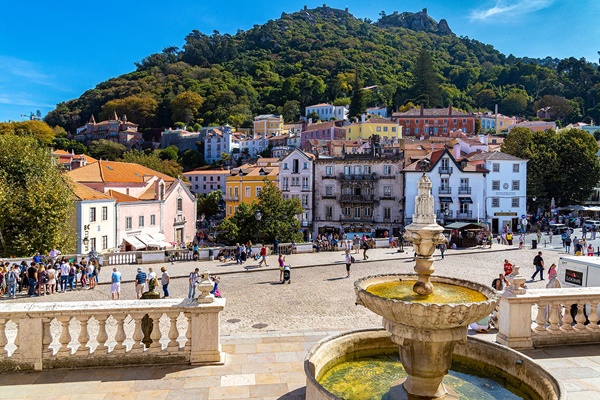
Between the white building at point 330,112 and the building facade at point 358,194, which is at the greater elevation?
the white building at point 330,112

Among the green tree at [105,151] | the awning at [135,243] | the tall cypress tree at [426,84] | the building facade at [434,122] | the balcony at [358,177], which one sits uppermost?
the tall cypress tree at [426,84]

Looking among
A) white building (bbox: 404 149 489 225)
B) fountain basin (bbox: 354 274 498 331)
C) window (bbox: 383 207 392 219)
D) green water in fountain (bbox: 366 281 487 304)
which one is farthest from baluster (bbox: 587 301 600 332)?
window (bbox: 383 207 392 219)

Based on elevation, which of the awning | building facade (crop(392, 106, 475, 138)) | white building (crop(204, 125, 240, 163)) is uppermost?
building facade (crop(392, 106, 475, 138))

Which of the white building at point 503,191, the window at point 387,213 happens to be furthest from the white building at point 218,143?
the white building at point 503,191

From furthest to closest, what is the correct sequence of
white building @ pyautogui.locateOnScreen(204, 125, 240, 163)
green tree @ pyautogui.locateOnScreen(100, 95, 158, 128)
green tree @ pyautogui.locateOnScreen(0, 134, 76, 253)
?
1. green tree @ pyautogui.locateOnScreen(100, 95, 158, 128)
2. white building @ pyautogui.locateOnScreen(204, 125, 240, 163)
3. green tree @ pyautogui.locateOnScreen(0, 134, 76, 253)

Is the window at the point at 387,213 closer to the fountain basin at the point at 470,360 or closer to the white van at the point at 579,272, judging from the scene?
the white van at the point at 579,272

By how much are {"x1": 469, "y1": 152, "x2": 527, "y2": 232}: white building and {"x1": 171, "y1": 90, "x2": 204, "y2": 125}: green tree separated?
107 metres

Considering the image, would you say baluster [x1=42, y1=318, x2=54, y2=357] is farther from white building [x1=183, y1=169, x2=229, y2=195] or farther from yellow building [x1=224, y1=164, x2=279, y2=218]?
white building [x1=183, y1=169, x2=229, y2=195]

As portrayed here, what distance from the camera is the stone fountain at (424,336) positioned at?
4.80 meters

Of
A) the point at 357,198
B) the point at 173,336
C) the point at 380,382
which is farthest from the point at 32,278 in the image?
the point at 357,198

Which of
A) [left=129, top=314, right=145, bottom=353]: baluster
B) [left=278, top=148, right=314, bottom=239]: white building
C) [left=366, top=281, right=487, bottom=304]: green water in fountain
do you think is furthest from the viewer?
[left=278, top=148, right=314, bottom=239]: white building

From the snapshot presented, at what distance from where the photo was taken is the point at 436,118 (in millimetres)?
102000

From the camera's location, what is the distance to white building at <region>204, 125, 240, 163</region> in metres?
110

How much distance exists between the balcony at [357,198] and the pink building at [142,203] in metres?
16.0
